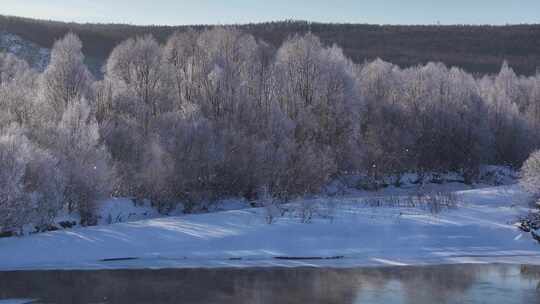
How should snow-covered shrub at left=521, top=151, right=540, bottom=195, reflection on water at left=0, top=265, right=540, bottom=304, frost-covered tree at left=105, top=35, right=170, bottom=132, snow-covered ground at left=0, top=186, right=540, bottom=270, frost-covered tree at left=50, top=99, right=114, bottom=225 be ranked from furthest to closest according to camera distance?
frost-covered tree at left=105, top=35, right=170, bottom=132 < frost-covered tree at left=50, top=99, right=114, bottom=225 < snow-covered shrub at left=521, top=151, right=540, bottom=195 < snow-covered ground at left=0, top=186, right=540, bottom=270 < reflection on water at left=0, top=265, right=540, bottom=304

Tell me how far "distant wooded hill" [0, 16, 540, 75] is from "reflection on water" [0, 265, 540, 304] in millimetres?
92084

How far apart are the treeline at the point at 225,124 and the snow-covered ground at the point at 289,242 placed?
3.28 metres

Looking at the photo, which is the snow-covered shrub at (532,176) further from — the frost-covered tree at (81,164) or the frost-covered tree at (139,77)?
the frost-covered tree at (139,77)

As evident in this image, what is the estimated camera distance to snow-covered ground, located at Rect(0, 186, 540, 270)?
21.9m

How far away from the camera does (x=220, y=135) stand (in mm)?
38469

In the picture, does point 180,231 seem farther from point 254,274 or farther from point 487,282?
point 487,282

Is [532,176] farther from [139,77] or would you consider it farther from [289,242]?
[139,77]

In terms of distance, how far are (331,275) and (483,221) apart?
8.48m

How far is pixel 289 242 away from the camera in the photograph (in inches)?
928

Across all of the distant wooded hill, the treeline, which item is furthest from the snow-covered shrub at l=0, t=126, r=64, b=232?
the distant wooded hill

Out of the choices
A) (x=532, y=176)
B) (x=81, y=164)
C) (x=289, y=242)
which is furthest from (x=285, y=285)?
(x=81, y=164)

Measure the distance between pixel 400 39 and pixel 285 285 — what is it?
117085mm

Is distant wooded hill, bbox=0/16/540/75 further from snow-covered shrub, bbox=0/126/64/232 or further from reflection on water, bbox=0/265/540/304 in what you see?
reflection on water, bbox=0/265/540/304

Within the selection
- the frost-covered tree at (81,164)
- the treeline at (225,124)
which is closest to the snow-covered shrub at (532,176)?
the treeline at (225,124)
